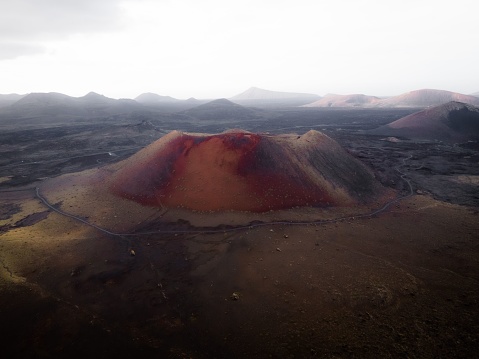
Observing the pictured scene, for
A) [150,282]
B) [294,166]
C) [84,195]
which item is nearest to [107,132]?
[84,195]

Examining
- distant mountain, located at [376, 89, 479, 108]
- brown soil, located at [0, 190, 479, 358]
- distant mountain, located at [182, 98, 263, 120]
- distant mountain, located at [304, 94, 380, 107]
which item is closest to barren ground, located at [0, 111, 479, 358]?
brown soil, located at [0, 190, 479, 358]

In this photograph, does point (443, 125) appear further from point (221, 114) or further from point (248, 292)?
point (221, 114)

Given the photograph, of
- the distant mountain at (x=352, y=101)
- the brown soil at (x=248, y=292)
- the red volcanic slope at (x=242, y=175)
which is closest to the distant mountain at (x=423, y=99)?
the distant mountain at (x=352, y=101)

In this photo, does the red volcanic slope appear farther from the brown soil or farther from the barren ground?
the brown soil

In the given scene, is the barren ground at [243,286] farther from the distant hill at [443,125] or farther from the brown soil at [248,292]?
the distant hill at [443,125]

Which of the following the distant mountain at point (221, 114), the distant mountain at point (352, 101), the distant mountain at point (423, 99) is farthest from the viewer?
the distant mountain at point (352, 101)

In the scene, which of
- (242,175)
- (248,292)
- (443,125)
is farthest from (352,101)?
(248,292)

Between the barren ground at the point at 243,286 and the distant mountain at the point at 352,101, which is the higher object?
the distant mountain at the point at 352,101

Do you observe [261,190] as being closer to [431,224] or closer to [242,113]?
[431,224]
